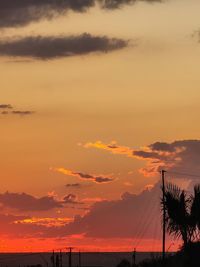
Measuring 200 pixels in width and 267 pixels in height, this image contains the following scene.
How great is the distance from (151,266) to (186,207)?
32029mm

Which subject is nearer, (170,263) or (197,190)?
(197,190)

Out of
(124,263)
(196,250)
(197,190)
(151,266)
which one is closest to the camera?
(197,190)

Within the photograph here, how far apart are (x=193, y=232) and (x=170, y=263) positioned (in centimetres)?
2541

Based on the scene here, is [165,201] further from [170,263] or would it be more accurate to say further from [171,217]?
[170,263]

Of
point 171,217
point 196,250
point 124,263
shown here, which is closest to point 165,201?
point 171,217

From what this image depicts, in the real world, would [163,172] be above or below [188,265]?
above

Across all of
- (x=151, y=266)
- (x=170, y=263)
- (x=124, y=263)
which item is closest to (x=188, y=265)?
(x=170, y=263)

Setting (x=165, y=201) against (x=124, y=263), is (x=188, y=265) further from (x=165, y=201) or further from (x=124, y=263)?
(x=124, y=263)

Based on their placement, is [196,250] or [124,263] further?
[124,263]

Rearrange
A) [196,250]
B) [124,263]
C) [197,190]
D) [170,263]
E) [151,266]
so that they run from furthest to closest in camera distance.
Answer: [124,263]
[151,266]
[170,263]
[196,250]
[197,190]

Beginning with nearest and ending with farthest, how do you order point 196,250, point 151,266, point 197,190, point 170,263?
point 197,190
point 196,250
point 170,263
point 151,266

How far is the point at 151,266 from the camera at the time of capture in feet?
285

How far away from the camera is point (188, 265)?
199ft

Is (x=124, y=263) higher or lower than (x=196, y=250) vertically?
higher
